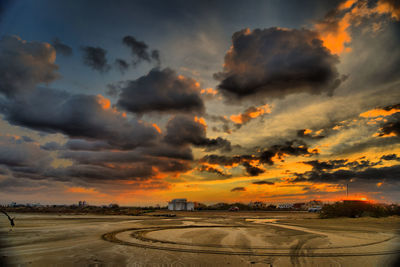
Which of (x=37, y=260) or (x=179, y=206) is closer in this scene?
(x=37, y=260)

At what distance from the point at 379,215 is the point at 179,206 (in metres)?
101

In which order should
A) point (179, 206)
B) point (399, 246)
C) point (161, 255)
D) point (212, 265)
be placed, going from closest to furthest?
point (212, 265), point (161, 255), point (399, 246), point (179, 206)

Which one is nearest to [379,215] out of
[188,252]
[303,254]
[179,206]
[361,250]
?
[361,250]

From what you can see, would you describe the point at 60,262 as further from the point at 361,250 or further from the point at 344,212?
the point at 344,212

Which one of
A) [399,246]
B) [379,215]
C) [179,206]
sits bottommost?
[179,206]

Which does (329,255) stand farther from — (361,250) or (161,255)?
(161,255)

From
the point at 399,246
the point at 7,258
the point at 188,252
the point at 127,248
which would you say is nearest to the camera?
the point at 7,258

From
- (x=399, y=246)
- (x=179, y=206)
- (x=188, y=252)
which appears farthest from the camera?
(x=179, y=206)

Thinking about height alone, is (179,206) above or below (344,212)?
below

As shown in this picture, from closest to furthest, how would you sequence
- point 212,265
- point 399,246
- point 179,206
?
point 212,265 < point 399,246 < point 179,206

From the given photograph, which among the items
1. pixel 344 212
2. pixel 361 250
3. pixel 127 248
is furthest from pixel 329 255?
pixel 344 212

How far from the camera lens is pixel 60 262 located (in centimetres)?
1135

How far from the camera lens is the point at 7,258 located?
11922 mm

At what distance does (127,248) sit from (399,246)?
18.5m
